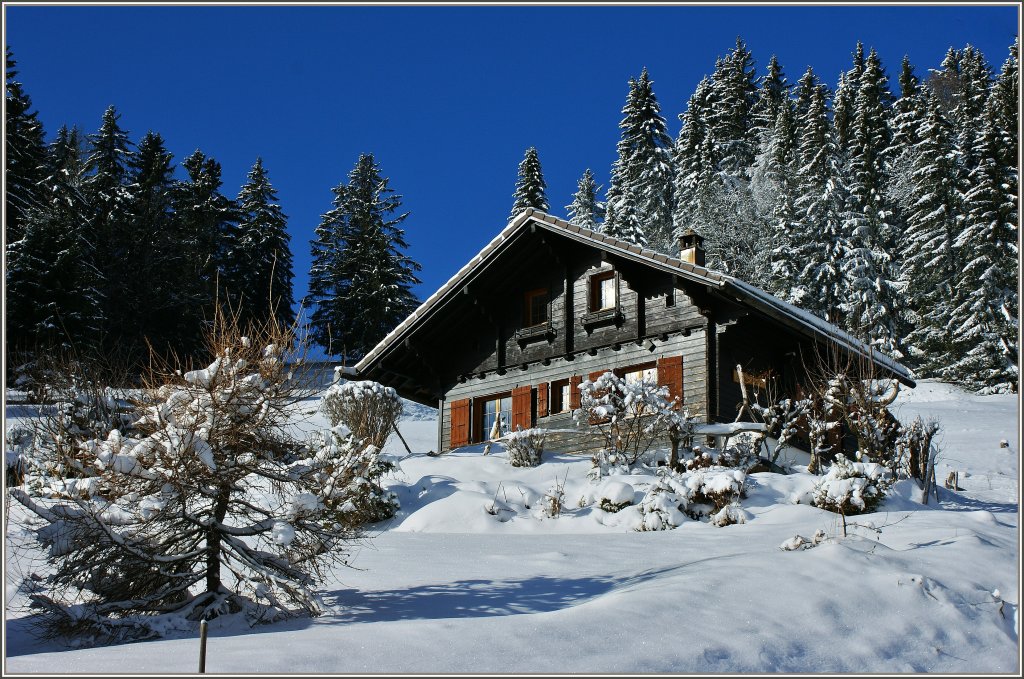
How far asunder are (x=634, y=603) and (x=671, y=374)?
12.9 metres

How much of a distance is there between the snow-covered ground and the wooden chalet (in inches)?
233

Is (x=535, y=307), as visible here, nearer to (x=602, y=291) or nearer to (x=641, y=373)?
(x=602, y=291)

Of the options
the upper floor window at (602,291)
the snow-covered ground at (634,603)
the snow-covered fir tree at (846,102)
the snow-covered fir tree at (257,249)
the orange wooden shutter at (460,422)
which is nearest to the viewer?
the snow-covered ground at (634,603)

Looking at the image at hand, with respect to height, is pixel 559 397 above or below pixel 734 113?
below

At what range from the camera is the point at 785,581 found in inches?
333

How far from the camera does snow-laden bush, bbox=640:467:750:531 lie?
13414mm

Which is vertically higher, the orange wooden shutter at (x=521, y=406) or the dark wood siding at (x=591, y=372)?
the dark wood siding at (x=591, y=372)

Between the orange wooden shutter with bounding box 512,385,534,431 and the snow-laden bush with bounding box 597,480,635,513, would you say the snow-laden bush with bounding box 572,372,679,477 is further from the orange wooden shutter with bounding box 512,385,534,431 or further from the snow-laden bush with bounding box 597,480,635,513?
the orange wooden shutter with bounding box 512,385,534,431

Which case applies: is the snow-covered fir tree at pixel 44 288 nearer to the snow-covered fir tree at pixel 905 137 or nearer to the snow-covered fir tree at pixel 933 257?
the snow-covered fir tree at pixel 933 257

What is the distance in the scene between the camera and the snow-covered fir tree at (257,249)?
49.3m

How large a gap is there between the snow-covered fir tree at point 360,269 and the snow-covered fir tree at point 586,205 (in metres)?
15.0

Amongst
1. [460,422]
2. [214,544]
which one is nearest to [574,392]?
[460,422]

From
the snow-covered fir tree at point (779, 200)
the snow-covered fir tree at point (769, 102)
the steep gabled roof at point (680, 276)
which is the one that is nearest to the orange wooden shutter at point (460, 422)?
the steep gabled roof at point (680, 276)

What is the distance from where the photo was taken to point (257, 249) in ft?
166
